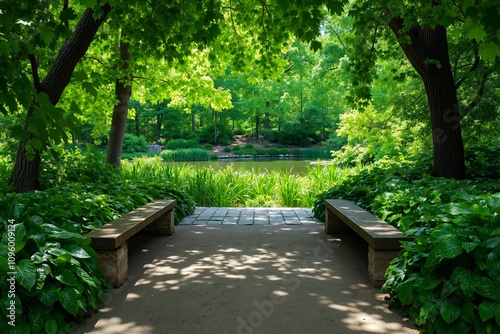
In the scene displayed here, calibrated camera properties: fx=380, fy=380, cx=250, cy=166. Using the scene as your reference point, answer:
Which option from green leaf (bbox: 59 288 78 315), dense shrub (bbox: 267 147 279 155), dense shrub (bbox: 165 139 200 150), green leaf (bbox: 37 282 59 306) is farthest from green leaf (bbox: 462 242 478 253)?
dense shrub (bbox: 165 139 200 150)

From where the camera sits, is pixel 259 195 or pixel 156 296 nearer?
pixel 156 296

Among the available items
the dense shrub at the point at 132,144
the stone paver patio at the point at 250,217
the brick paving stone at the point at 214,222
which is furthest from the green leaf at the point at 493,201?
the dense shrub at the point at 132,144

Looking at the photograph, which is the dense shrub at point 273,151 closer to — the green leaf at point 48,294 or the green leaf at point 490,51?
the green leaf at point 490,51

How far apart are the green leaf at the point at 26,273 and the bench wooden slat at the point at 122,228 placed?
2.88 ft

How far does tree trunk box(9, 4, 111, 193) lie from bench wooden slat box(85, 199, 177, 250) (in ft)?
6.60

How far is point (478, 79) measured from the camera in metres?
7.14

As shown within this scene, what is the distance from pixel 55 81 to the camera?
5809mm

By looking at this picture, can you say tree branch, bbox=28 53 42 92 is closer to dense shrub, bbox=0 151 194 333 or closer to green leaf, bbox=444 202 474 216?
dense shrub, bbox=0 151 194 333

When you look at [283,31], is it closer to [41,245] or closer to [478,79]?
[478,79]

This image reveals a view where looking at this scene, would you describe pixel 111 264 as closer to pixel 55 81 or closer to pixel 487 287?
pixel 487 287

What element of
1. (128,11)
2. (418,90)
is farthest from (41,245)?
(418,90)

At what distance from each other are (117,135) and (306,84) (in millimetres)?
25801

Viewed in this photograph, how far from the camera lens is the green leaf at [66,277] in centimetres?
257

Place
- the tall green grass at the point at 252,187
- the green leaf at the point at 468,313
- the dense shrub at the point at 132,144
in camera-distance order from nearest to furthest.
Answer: the green leaf at the point at 468,313
the tall green grass at the point at 252,187
the dense shrub at the point at 132,144
